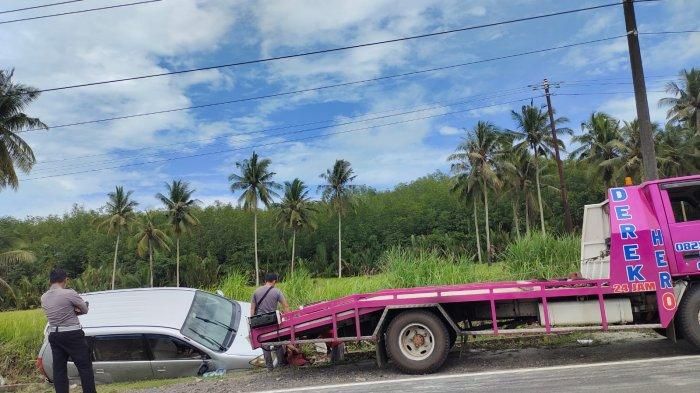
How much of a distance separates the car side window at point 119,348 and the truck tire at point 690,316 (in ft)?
23.4

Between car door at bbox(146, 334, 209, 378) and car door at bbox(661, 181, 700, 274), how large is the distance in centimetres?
639

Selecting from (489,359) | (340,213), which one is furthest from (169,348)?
(340,213)

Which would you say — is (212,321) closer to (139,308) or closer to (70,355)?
(139,308)

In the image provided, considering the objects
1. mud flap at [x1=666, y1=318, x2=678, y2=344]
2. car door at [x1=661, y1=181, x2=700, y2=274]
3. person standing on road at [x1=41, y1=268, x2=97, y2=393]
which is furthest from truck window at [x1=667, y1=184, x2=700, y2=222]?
person standing on road at [x1=41, y1=268, x2=97, y2=393]

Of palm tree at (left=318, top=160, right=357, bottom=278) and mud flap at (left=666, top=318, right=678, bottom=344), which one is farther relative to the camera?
palm tree at (left=318, top=160, right=357, bottom=278)

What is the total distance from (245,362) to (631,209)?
5.66m

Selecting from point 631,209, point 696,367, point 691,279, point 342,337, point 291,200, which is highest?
point 291,200

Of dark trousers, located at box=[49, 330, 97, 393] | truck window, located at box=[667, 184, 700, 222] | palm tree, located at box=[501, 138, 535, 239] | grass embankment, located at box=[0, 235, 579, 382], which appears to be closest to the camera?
dark trousers, located at box=[49, 330, 97, 393]

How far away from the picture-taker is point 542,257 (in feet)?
41.7

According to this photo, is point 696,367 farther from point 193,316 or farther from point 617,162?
point 617,162

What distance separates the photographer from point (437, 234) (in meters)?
74.7

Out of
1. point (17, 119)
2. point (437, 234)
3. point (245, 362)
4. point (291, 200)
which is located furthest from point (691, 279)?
point (437, 234)

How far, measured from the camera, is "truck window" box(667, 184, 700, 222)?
7.02m

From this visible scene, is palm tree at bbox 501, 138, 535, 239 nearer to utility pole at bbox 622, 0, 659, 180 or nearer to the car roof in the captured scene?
utility pole at bbox 622, 0, 659, 180
